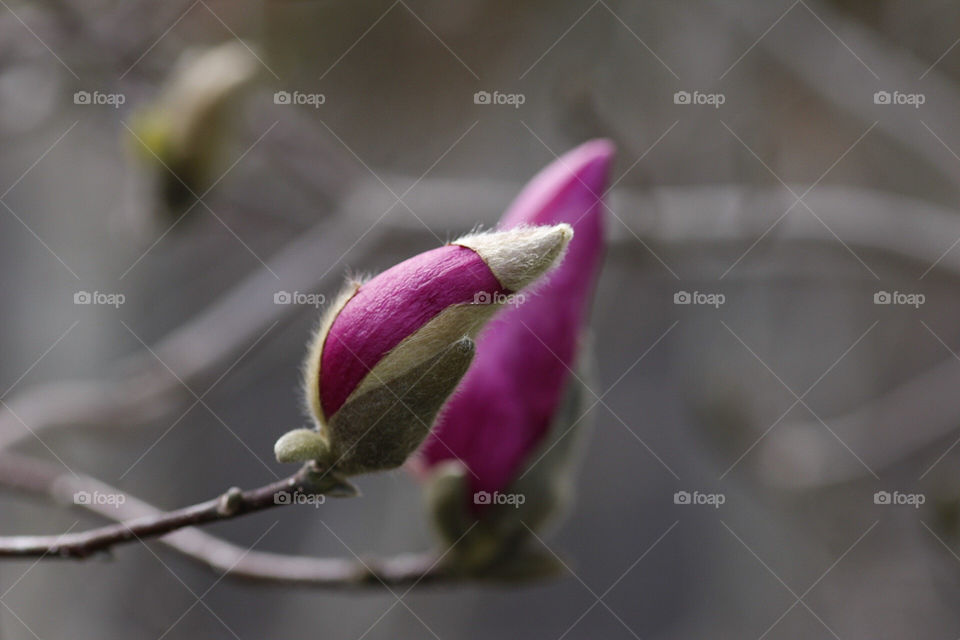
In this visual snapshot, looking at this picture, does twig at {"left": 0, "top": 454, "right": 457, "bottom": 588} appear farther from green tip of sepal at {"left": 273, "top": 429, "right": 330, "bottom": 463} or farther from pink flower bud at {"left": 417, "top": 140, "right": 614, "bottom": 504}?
green tip of sepal at {"left": 273, "top": 429, "right": 330, "bottom": 463}

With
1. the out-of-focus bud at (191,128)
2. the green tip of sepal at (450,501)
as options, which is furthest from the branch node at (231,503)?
the out-of-focus bud at (191,128)

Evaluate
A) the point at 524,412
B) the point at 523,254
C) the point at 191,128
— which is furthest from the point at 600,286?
the point at 523,254

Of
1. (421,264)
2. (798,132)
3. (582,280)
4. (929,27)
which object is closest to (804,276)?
(929,27)

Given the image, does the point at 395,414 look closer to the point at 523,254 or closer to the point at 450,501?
the point at 523,254

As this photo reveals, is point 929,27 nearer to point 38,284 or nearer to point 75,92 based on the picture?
point 75,92

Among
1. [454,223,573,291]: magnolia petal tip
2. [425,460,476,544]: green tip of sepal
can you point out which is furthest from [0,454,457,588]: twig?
[454,223,573,291]: magnolia petal tip
